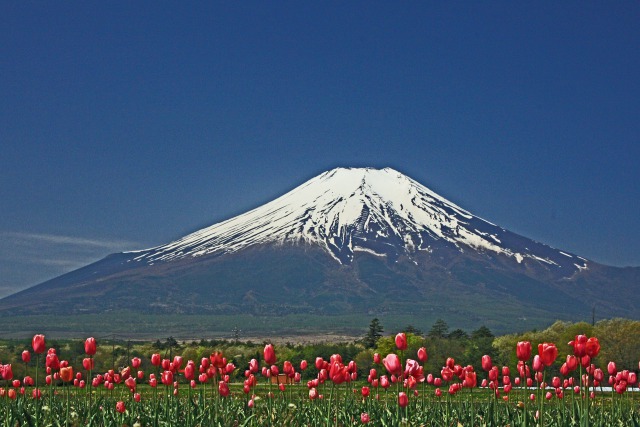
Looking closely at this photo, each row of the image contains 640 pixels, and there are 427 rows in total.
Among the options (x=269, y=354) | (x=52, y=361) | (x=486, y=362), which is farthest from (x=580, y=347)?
(x=52, y=361)

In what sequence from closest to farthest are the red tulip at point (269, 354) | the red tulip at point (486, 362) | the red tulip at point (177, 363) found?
the red tulip at point (269, 354)
the red tulip at point (486, 362)
the red tulip at point (177, 363)

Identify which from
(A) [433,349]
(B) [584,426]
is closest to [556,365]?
(A) [433,349]

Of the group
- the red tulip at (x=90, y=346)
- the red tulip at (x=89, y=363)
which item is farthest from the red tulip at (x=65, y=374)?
the red tulip at (x=90, y=346)

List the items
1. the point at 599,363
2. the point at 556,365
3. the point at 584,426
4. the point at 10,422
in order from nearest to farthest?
the point at 584,426 < the point at 10,422 < the point at 556,365 < the point at 599,363

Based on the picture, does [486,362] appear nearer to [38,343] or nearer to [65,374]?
[65,374]

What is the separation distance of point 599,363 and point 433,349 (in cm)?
1173

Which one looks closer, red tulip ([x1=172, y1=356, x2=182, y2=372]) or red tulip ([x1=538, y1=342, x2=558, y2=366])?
red tulip ([x1=538, y1=342, x2=558, y2=366])

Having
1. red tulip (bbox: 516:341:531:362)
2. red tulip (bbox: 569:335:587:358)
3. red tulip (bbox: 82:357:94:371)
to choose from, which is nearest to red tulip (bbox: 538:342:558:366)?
red tulip (bbox: 516:341:531:362)

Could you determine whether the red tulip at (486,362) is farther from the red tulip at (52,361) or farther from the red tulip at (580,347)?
the red tulip at (52,361)

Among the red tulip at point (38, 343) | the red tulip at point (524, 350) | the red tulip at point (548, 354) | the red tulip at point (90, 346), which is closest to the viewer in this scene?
the red tulip at point (548, 354)

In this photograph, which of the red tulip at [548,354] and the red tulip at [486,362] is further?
the red tulip at [486,362]

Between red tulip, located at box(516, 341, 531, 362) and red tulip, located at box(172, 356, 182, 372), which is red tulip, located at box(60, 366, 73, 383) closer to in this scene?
red tulip, located at box(172, 356, 182, 372)

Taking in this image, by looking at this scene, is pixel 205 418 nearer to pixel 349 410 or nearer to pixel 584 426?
pixel 349 410

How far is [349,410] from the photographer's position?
557 inches
